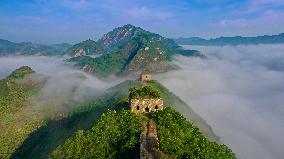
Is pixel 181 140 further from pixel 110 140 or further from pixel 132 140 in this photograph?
pixel 110 140

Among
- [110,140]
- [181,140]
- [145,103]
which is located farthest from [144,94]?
[181,140]

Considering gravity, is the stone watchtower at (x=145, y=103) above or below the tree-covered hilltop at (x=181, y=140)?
above

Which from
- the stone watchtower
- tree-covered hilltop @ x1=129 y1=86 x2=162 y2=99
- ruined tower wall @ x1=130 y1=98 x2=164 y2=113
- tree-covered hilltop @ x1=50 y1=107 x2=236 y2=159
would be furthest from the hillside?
tree-covered hilltop @ x1=129 y1=86 x2=162 y2=99

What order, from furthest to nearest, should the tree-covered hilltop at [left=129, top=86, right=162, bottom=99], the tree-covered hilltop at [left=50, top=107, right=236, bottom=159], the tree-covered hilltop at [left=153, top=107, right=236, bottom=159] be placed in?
the tree-covered hilltop at [left=129, top=86, right=162, bottom=99]
the tree-covered hilltop at [left=50, top=107, right=236, bottom=159]
the tree-covered hilltop at [left=153, top=107, right=236, bottom=159]

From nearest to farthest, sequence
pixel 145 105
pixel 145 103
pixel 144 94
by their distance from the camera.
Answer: pixel 145 103 → pixel 145 105 → pixel 144 94

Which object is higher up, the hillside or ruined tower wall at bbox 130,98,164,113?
ruined tower wall at bbox 130,98,164,113

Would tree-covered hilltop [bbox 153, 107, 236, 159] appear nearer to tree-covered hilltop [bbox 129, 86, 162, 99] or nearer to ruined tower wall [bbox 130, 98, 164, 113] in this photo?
ruined tower wall [bbox 130, 98, 164, 113]

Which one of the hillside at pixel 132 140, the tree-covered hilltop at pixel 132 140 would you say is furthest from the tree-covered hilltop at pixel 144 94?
the tree-covered hilltop at pixel 132 140

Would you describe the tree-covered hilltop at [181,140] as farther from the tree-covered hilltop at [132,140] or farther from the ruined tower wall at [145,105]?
the ruined tower wall at [145,105]

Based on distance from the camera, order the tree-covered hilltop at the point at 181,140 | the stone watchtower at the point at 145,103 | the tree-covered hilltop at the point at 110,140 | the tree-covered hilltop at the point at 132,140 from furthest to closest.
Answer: the stone watchtower at the point at 145,103 → the tree-covered hilltop at the point at 110,140 → the tree-covered hilltop at the point at 132,140 → the tree-covered hilltop at the point at 181,140

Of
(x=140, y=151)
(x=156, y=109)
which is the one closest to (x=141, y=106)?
(x=156, y=109)

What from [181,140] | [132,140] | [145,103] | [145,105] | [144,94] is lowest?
[181,140]

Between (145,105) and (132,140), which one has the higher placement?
(145,105)

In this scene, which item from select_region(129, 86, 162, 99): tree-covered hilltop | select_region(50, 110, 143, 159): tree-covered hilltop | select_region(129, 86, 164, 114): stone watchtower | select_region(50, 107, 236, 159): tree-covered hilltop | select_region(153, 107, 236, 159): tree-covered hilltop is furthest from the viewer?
select_region(129, 86, 162, 99): tree-covered hilltop
